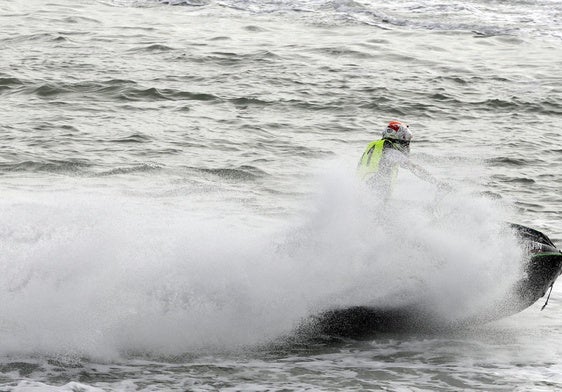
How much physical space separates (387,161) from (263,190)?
5.04m

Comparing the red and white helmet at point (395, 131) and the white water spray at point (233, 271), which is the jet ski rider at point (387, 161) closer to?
the red and white helmet at point (395, 131)

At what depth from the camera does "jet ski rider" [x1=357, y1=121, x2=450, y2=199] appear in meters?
11.3

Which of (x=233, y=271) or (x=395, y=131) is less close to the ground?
(x=395, y=131)

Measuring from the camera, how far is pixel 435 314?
10828 mm

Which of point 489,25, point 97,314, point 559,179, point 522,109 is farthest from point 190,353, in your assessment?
point 489,25

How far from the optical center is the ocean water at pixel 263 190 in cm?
970

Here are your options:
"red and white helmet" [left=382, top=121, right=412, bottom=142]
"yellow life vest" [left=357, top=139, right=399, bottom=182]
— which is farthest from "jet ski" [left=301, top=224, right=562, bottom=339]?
"red and white helmet" [left=382, top=121, right=412, bottom=142]

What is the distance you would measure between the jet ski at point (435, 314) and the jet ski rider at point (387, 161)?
1208 mm

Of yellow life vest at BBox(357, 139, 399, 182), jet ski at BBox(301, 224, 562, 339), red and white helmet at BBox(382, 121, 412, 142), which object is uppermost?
red and white helmet at BBox(382, 121, 412, 142)

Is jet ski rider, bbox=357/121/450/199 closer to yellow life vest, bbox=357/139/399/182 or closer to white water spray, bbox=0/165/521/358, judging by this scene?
yellow life vest, bbox=357/139/399/182

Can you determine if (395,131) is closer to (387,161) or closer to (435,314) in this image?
(387,161)

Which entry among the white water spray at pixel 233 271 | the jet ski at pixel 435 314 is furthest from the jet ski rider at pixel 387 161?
A: the jet ski at pixel 435 314

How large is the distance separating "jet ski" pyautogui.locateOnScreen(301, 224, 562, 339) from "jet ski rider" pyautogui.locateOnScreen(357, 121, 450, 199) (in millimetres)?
1208

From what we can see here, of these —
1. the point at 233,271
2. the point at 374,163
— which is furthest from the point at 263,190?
the point at 233,271
